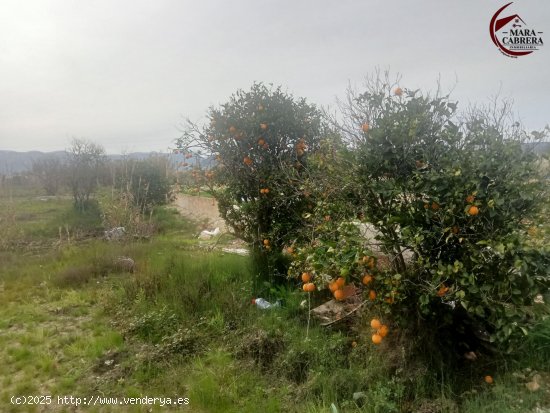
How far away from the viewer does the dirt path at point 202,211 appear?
12.3 meters

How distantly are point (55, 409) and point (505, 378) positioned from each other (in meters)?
3.47

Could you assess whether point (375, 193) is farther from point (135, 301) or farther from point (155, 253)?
point (155, 253)

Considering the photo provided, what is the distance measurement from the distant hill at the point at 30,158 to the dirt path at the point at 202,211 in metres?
2.33

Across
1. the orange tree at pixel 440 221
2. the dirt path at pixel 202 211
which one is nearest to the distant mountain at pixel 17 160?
the dirt path at pixel 202 211

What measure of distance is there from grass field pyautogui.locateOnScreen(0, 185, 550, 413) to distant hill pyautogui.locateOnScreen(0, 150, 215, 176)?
1796 millimetres

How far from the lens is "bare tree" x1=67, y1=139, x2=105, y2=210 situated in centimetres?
1570

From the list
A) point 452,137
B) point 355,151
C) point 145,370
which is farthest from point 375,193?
point 145,370

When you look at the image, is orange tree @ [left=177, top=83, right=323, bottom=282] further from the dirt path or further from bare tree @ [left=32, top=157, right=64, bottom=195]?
bare tree @ [left=32, top=157, right=64, bottom=195]

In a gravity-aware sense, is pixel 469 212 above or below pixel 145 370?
above

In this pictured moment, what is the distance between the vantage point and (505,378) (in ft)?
8.40

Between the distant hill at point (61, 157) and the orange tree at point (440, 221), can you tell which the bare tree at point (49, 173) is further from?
the orange tree at point (440, 221)

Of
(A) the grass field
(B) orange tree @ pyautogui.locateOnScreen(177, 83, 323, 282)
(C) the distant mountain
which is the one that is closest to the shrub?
(C) the distant mountain

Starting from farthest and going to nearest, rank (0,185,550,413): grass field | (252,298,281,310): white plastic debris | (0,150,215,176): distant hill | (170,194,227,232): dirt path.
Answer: (170,194,227,232): dirt path → (0,150,215,176): distant hill → (252,298,281,310): white plastic debris → (0,185,550,413): grass field

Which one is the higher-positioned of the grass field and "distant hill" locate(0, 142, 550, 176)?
"distant hill" locate(0, 142, 550, 176)
